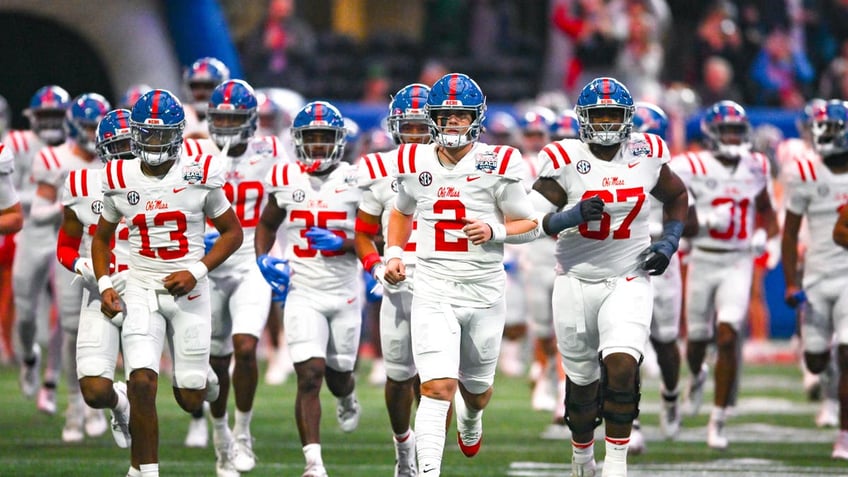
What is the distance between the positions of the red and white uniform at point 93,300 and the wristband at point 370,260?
3.58ft

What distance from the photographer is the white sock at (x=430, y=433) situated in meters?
6.25

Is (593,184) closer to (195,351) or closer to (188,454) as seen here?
(195,351)

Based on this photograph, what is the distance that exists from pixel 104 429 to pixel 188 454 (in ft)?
3.27

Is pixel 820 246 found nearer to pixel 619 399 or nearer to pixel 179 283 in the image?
pixel 619 399

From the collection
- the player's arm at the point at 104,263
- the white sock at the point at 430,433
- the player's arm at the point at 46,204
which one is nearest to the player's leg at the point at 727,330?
the white sock at the point at 430,433

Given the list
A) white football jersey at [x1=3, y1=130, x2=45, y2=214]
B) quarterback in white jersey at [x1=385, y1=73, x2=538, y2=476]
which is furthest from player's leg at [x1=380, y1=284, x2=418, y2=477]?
white football jersey at [x1=3, y1=130, x2=45, y2=214]

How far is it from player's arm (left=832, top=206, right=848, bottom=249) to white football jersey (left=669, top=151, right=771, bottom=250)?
29.7 inches

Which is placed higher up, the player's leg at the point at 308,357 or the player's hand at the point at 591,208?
the player's hand at the point at 591,208

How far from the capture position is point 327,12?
62.0 feet

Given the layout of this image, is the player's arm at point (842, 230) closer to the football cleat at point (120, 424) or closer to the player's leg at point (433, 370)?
the player's leg at point (433, 370)

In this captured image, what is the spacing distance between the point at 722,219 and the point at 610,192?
7.77 feet

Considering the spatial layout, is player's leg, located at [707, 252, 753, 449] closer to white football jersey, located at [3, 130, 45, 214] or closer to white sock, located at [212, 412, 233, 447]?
white sock, located at [212, 412, 233, 447]

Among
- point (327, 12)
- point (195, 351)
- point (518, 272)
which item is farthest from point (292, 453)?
point (327, 12)

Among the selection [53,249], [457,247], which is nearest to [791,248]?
[457,247]
